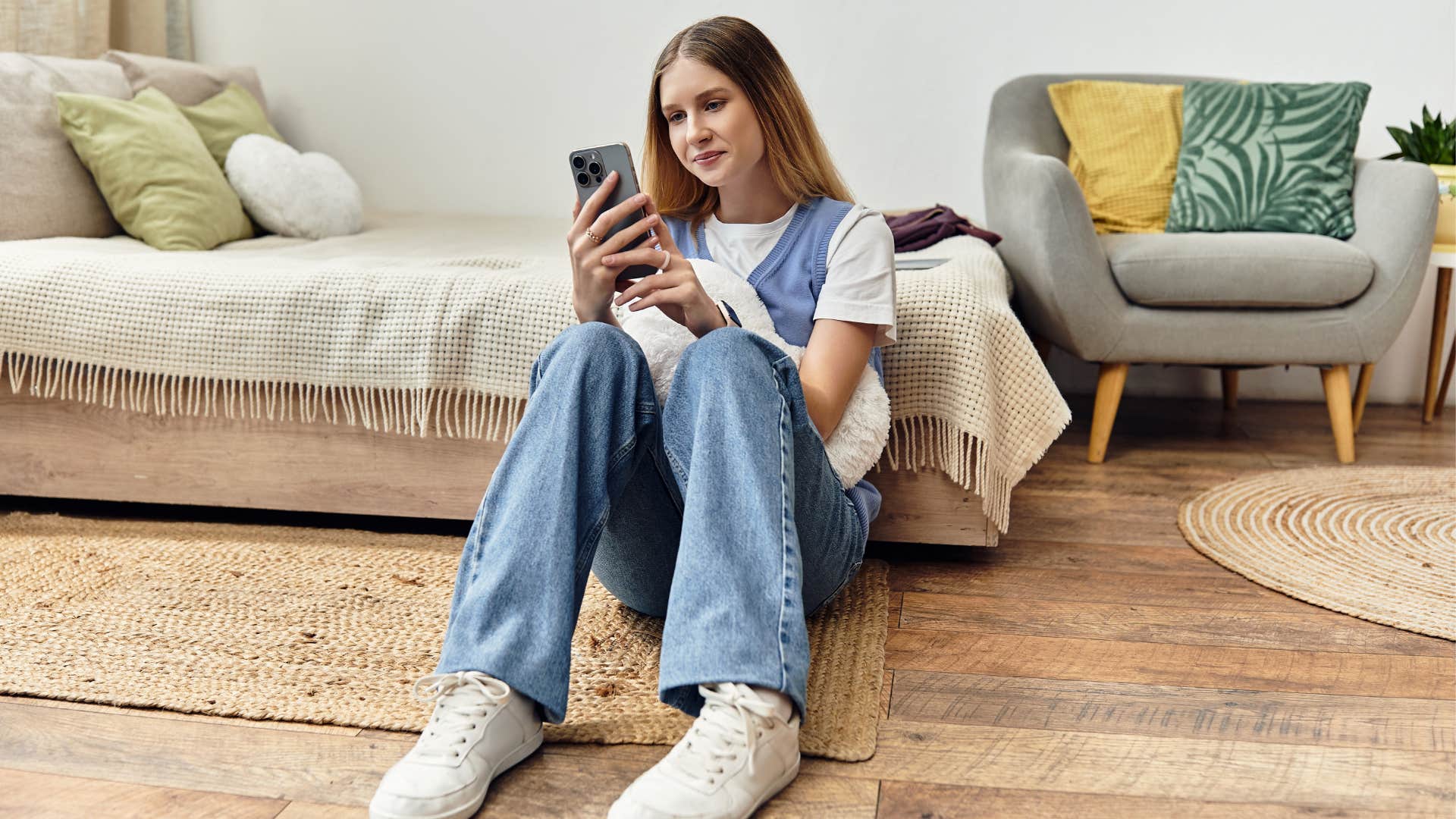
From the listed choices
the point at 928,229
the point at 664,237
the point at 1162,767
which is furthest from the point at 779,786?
the point at 928,229

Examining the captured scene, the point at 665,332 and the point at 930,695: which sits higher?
the point at 665,332

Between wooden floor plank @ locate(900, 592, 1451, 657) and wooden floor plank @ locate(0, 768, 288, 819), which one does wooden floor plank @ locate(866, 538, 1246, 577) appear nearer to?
wooden floor plank @ locate(900, 592, 1451, 657)

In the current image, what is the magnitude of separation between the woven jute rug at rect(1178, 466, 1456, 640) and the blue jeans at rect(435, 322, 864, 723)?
82 centimetres

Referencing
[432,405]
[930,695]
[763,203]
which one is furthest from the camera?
[432,405]

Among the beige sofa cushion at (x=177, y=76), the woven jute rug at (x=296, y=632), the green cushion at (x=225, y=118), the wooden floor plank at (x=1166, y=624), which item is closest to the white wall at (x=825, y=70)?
the beige sofa cushion at (x=177, y=76)

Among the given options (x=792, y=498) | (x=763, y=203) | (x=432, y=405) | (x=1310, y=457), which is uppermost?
(x=763, y=203)

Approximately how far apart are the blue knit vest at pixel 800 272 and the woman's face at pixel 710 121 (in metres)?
0.09

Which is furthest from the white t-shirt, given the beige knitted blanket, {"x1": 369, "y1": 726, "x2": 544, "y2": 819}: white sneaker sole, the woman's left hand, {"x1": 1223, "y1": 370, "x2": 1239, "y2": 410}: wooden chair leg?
{"x1": 1223, "y1": 370, "x2": 1239, "y2": 410}: wooden chair leg

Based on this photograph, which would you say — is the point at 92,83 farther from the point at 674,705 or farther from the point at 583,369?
the point at 674,705

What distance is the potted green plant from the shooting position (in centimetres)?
235

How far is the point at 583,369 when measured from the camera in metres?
1.03

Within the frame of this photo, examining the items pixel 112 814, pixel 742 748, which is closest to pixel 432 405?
pixel 112 814

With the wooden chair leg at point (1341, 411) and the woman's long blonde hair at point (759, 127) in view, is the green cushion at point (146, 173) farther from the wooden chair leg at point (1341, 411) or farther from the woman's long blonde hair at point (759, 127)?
the wooden chair leg at point (1341, 411)

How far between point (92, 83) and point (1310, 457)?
2502mm
